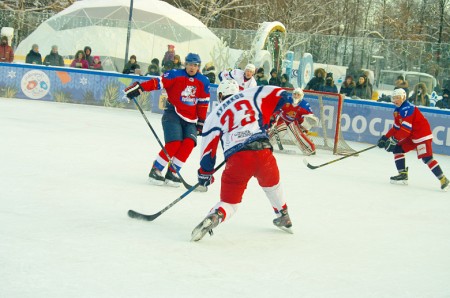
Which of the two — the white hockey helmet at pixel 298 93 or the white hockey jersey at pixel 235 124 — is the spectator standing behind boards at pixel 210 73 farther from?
the white hockey jersey at pixel 235 124

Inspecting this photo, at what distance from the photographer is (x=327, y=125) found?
11.7 m

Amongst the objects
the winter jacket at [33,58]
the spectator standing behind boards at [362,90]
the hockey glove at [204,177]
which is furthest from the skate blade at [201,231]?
the winter jacket at [33,58]

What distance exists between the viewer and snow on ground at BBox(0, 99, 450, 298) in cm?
373

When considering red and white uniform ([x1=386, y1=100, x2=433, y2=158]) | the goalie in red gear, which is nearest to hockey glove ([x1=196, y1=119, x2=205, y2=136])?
red and white uniform ([x1=386, y1=100, x2=433, y2=158])

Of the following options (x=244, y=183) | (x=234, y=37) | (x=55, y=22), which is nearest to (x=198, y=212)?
(x=244, y=183)

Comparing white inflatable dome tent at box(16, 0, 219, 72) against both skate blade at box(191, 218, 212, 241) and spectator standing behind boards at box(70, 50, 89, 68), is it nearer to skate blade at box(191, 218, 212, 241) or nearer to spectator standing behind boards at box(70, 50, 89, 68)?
spectator standing behind boards at box(70, 50, 89, 68)

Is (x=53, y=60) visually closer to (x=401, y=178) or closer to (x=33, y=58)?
(x=33, y=58)

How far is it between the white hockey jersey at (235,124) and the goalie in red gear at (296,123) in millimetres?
5491

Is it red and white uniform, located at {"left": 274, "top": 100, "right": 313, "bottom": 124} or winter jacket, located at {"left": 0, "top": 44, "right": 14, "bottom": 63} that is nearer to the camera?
red and white uniform, located at {"left": 274, "top": 100, "right": 313, "bottom": 124}

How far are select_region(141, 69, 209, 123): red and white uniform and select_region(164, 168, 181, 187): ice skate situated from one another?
497mm

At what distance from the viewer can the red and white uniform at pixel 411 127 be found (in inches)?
314

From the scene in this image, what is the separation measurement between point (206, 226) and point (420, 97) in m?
8.61

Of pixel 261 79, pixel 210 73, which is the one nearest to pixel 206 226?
pixel 261 79

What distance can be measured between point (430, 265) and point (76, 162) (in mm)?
4081
